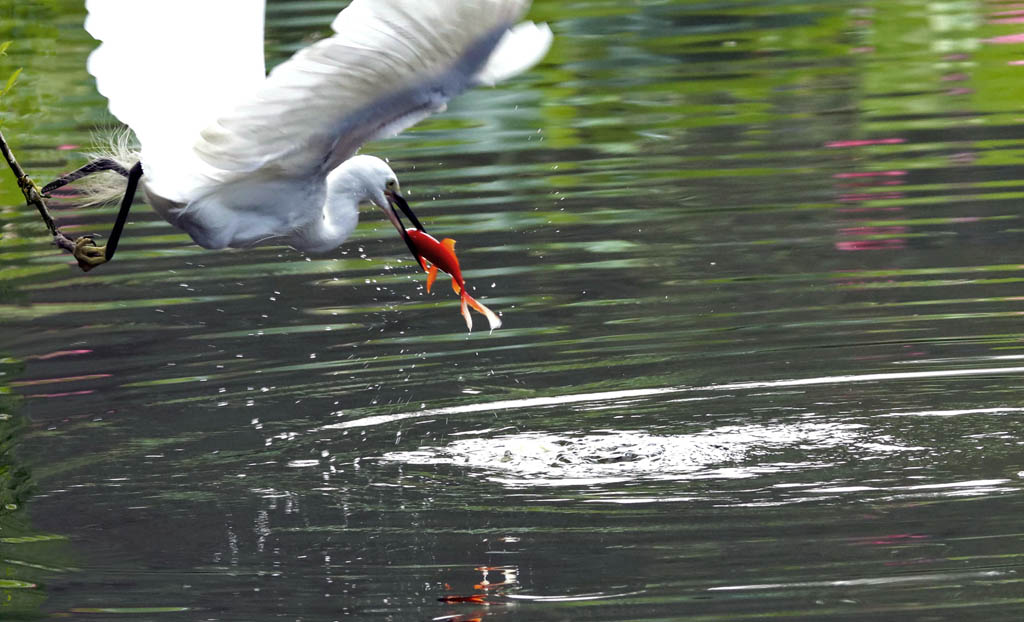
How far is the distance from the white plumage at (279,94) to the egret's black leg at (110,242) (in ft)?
1.23

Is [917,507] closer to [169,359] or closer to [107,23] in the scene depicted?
[107,23]

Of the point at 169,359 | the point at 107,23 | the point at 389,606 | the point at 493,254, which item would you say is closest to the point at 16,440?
the point at 169,359

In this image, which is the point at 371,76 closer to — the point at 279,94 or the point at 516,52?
the point at 279,94

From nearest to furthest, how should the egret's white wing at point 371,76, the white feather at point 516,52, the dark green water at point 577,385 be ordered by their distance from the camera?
the egret's white wing at point 371,76 → the white feather at point 516,52 → the dark green water at point 577,385

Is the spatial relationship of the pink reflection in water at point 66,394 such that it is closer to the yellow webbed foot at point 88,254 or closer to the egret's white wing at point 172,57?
the yellow webbed foot at point 88,254

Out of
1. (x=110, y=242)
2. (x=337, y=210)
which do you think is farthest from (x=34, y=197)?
(x=337, y=210)

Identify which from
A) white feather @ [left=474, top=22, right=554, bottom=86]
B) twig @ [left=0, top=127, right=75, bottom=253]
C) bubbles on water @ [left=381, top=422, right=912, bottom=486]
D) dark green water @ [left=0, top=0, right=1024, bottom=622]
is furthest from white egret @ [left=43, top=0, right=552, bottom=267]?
dark green water @ [left=0, top=0, right=1024, bottom=622]

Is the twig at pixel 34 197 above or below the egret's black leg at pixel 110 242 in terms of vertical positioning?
above

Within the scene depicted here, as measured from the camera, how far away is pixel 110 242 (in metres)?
6.64

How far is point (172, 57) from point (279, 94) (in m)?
1.13

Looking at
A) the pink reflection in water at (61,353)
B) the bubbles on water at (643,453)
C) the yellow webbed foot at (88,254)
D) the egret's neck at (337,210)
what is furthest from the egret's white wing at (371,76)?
the pink reflection in water at (61,353)

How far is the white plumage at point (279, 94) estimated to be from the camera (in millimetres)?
5137

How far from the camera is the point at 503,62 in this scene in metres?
5.33

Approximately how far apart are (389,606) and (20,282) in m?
5.29
